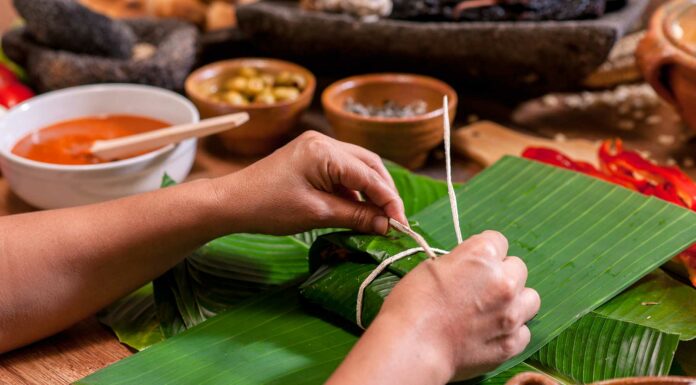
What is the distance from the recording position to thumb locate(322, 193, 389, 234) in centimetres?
A: 128

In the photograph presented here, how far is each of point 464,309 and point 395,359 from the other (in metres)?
0.13

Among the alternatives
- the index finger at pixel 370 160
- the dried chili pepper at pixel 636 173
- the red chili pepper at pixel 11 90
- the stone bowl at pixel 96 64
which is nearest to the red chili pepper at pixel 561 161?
the dried chili pepper at pixel 636 173

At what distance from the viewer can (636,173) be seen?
1.71 m

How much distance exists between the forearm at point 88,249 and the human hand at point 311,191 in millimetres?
37

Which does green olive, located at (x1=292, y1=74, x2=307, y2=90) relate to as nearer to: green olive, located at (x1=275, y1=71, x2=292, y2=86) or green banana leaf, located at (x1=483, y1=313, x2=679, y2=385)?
green olive, located at (x1=275, y1=71, x2=292, y2=86)

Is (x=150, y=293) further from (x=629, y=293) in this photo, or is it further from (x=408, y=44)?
(x=408, y=44)

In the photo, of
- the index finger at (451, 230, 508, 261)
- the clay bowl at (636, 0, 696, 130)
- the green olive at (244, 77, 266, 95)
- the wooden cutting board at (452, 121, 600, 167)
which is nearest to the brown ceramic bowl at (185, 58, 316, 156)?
the green olive at (244, 77, 266, 95)

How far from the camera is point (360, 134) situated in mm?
1952

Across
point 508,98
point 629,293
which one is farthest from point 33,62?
point 629,293

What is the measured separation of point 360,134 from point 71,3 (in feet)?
3.28

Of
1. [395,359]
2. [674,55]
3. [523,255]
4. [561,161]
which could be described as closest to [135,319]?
[395,359]

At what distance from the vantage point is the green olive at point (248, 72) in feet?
7.29

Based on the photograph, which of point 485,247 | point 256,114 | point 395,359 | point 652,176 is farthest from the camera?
point 256,114

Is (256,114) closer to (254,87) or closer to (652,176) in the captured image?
(254,87)
